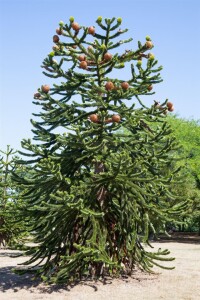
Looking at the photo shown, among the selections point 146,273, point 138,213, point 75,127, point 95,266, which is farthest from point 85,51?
point 146,273

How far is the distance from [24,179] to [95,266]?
2.77 meters

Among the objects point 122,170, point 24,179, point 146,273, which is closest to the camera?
point 122,170

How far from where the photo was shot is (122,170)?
8508mm

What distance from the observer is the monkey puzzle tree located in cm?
913

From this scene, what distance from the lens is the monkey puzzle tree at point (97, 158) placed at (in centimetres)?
913

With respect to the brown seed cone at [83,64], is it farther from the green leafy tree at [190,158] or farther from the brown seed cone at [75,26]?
the green leafy tree at [190,158]

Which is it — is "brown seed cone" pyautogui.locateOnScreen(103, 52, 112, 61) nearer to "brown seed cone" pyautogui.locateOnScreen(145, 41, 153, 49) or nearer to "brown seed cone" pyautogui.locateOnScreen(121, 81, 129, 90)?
"brown seed cone" pyautogui.locateOnScreen(121, 81, 129, 90)

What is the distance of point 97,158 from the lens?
30.4 feet

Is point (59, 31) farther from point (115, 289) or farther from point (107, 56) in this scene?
point (115, 289)

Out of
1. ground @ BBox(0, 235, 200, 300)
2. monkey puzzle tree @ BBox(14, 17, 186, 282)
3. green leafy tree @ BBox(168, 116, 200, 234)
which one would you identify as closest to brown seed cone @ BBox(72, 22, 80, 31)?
monkey puzzle tree @ BBox(14, 17, 186, 282)

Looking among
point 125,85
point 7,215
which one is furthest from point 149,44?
point 7,215

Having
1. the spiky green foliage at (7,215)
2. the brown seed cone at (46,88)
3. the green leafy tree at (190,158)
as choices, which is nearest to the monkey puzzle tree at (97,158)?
the brown seed cone at (46,88)

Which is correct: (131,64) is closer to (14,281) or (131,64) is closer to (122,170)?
(122,170)

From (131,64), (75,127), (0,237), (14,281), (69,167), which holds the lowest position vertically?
(14,281)
